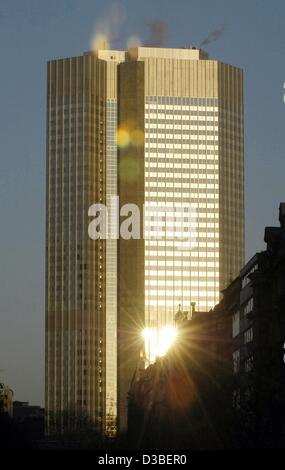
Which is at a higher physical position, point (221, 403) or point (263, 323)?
point (263, 323)

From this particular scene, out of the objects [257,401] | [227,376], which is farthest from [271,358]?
[257,401]

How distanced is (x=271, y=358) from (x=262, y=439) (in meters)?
39.5

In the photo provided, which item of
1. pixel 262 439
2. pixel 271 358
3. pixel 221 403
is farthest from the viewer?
pixel 271 358

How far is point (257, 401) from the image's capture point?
140 m

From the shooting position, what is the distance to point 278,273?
543ft
